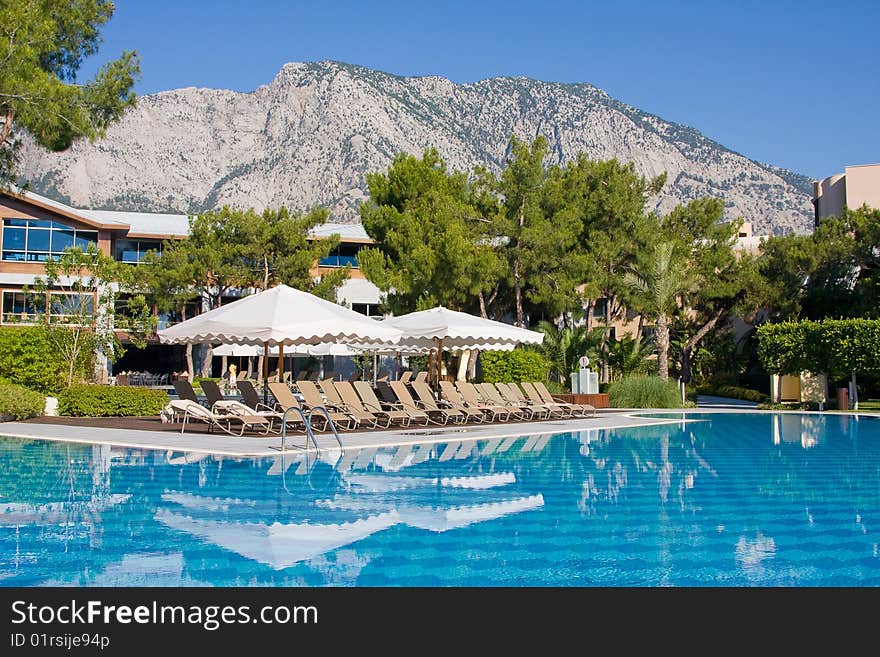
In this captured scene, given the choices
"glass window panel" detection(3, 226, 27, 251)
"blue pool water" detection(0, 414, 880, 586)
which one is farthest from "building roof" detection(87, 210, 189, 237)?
"blue pool water" detection(0, 414, 880, 586)

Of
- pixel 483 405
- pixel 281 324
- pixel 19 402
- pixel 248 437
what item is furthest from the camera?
pixel 483 405

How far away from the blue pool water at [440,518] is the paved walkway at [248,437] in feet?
2.06

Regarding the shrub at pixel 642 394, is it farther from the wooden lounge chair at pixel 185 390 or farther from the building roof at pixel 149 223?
the building roof at pixel 149 223

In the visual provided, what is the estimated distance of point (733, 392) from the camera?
32438 mm

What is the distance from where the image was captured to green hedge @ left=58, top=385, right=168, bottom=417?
1939cm

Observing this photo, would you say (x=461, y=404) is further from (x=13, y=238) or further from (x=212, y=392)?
(x=13, y=238)

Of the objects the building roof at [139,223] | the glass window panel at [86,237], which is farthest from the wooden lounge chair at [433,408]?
the glass window panel at [86,237]

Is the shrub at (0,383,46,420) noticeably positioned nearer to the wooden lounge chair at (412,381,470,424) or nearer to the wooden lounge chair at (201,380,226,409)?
the wooden lounge chair at (201,380,226,409)

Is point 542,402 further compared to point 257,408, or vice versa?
point 542,402

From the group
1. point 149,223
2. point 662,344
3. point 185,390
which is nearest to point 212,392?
point 185,390

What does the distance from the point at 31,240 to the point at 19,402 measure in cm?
2368

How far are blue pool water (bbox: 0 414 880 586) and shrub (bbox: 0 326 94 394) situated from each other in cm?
668

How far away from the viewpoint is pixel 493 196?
29.9 m

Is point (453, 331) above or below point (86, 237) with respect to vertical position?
below
